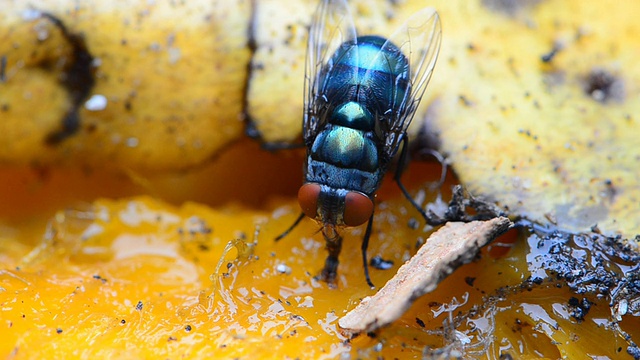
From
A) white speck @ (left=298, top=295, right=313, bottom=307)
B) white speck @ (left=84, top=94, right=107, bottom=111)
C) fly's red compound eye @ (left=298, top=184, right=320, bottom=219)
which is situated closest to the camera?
white speck @ (left=298, top=295, right=313, bottom=307)

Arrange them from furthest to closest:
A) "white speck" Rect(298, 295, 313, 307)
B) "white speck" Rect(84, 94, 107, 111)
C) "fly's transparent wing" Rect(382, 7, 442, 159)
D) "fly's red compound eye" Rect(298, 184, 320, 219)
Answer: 1. "white speck" Rect(84, 94, 107, 111)
2. "fly's transparent wing" Rect(382, 7, 442, 159)
3. "fly's red compound eye" Rect(298, 184, 320, 219)
4. "white speck" Rect(298, 295, 313, 307)

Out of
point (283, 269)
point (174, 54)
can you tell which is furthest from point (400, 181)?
point (174, 54)

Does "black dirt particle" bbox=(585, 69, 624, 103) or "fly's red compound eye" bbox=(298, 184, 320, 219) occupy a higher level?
"black dirt particle" bbox=(585, 69, 624, 103)

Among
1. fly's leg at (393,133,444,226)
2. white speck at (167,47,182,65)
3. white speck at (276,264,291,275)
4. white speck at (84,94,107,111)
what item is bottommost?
white speck at (276,264,291,275)

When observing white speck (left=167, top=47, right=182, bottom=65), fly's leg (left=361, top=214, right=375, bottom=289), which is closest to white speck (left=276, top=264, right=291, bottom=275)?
fly's leg (left=361, top=214, right=375, bottom=289)

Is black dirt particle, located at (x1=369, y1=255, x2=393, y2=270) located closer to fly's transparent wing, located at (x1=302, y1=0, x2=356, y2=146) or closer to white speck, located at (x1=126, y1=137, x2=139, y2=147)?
fly's transparent wing, located at (x1=302, y1=0, x2=356, y2=146)

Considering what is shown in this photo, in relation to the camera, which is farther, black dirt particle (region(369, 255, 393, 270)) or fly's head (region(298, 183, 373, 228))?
black dirt particle (region(369, 255, 393, 270))

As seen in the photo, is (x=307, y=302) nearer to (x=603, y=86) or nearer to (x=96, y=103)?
(x=96, y=103)

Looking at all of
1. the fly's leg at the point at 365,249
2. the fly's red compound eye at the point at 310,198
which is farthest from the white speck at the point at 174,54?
the fly's leg at the point at 365,249
